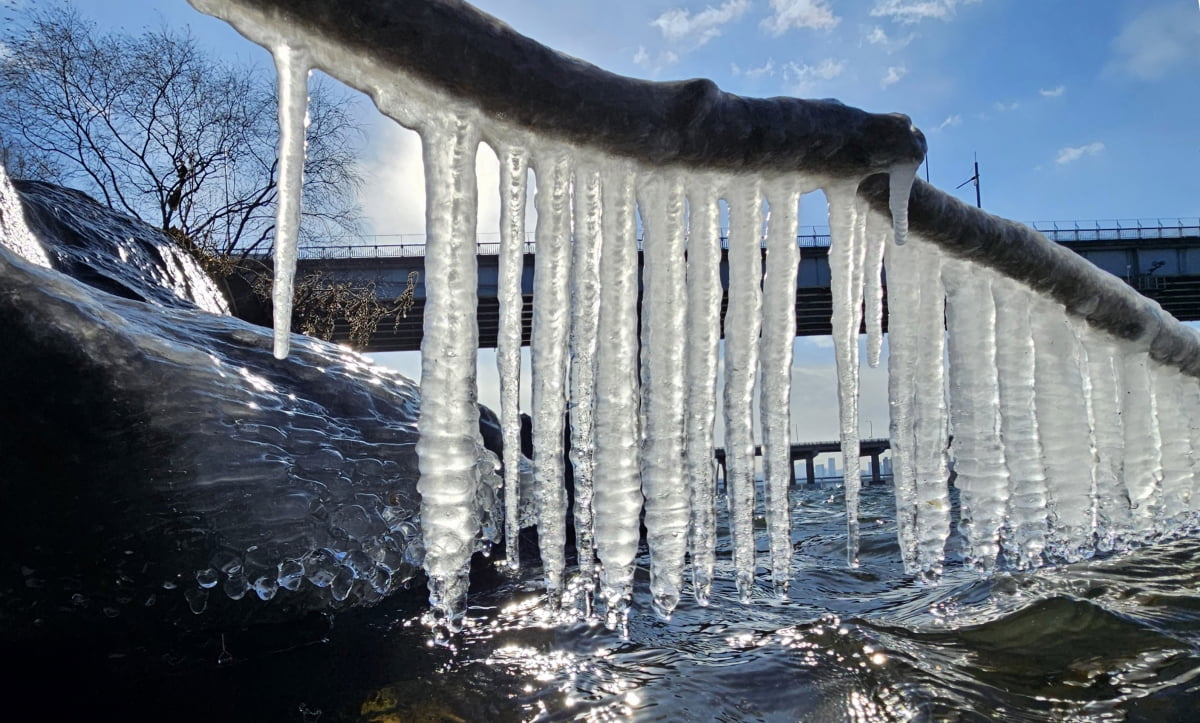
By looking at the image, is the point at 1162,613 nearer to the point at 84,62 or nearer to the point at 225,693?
the point at 225,693

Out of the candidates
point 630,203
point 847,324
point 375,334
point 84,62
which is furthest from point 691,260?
point 375,334

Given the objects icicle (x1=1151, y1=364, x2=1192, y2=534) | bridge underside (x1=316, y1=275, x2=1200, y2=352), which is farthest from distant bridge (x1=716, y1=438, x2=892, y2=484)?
icicle (x1=1151, y1=364, x2=1192, y2=534)

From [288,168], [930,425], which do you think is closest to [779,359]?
[930,425]

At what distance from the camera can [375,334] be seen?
24438 millimetres

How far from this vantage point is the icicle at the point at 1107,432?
3883 millimetres

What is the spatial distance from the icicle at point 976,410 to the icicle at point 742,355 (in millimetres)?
1178

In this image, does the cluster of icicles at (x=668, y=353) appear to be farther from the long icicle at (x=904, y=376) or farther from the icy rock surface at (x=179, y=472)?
the icy rock surface at (x=179, y=472)

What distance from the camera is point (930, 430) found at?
121 inches

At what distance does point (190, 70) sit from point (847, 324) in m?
21.2

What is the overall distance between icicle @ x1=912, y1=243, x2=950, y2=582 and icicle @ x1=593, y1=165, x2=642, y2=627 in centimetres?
136

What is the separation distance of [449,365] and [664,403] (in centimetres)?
68

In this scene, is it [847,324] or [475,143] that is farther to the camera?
[847,324]

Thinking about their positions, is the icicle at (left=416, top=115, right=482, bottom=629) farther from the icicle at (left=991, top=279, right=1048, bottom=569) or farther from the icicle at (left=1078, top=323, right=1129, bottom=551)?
the icicle at (left=1078, top=323, right=1129, bottom=551)

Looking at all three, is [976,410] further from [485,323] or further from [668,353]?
[485,323]
